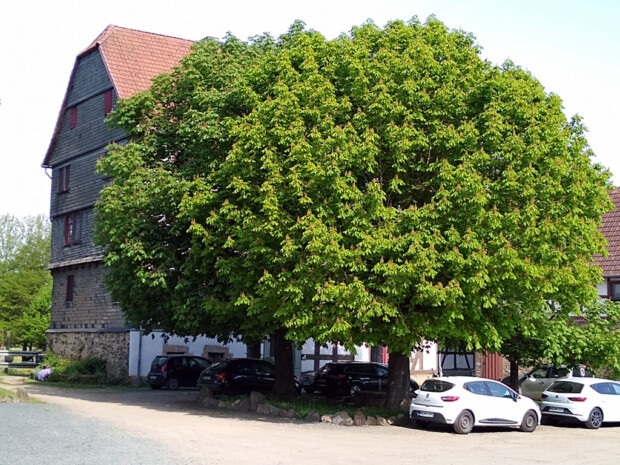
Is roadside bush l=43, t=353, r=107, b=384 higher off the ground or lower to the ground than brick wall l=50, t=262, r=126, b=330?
lower

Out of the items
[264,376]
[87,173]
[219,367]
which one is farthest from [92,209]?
[264,376]

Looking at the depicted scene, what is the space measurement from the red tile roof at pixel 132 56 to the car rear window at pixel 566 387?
23.0 metres

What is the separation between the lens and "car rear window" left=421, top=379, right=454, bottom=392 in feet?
66.3

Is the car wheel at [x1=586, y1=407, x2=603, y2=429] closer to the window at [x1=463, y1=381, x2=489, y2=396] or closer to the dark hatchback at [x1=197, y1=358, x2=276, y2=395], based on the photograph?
the window at [x1=463, y1=381, x2=489, y2=396]

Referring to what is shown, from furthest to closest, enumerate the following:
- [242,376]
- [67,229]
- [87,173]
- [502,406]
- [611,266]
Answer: [67,229] < [87,173] < [611,266] < [242,376] < [502,406]

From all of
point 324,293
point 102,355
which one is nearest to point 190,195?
point 324,293

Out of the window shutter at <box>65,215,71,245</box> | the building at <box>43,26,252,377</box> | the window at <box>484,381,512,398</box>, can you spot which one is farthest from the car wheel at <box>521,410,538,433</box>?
the window shutter at <box>65,215,71,245</box>

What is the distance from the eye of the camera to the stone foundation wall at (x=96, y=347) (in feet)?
115

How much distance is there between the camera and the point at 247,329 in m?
23.6

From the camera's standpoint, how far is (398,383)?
23.3m

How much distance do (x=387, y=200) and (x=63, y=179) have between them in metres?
24.8

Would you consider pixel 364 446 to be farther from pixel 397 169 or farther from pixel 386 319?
pixel 397 169

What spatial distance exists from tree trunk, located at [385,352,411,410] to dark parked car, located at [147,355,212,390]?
12.0 metres

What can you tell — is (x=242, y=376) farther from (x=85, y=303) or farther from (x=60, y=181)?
(x=60, y=181)
